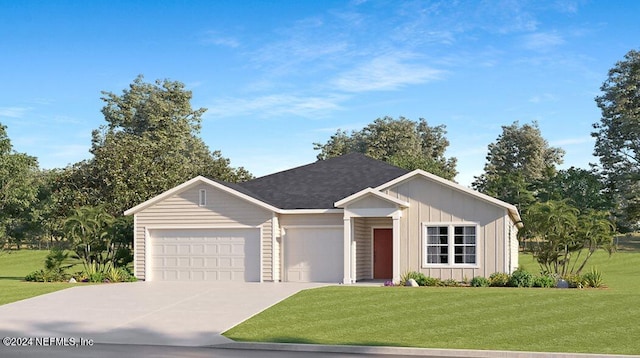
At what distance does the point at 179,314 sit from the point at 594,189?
1712 inches

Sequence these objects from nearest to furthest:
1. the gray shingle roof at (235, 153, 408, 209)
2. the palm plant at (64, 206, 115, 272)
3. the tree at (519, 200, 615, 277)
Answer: the tree at (519, 200, 615, 277), the gray shingle roof at (235, 153, 408, 209), the palm plant at (64, 206, 115, 272)

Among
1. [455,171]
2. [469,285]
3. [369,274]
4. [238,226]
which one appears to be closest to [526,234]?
[469,285]

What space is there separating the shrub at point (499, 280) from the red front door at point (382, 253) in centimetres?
576

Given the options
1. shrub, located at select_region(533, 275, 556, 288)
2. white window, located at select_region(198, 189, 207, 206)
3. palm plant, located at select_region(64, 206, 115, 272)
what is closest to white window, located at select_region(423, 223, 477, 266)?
shrub, located at select_region(533, 275, 556, 288)

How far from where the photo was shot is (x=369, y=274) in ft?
105

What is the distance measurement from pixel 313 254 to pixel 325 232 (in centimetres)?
97

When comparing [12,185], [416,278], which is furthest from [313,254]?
[12,185]

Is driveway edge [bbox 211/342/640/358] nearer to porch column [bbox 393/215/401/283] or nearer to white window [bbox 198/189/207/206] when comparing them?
porch column [bbox 393/215/401/283]

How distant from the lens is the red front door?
32.5m

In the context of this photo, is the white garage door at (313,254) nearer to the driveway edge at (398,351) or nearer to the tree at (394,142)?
the driveway edge at (398,351)

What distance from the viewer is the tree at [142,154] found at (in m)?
43.7

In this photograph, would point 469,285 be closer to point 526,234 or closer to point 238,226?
point 526,234

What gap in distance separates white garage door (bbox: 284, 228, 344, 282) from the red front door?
8.18 feet

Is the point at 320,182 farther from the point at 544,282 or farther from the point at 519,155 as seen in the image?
the point at 519,155
